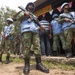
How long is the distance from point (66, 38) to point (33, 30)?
4.93 feet

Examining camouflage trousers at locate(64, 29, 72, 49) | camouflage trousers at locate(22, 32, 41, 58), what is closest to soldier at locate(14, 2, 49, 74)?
camouflage trousers at locate(22, 32, 41, 58)

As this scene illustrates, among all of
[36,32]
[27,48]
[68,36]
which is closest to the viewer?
[27,48]

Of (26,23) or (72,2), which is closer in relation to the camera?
(26,23)

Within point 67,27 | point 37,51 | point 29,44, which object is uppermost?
point 67,27

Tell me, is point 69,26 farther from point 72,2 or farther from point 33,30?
point 72,2

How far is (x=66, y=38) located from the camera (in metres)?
6.39

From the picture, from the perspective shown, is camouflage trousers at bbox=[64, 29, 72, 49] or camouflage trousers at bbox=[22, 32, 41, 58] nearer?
camouflage trousers at bbox=[22, 32, 41, 58]

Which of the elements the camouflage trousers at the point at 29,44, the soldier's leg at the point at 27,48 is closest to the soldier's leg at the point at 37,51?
the camouflage trousers at the point at 29,44

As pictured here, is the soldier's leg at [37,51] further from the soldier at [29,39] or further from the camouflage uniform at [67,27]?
the camouflage uniform at [67,27]

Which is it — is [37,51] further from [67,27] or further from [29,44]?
[67,27]

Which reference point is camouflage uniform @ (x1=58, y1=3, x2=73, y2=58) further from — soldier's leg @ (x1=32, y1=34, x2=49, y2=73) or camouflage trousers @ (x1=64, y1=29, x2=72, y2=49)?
soldier's leg @ (x1=32, y1=34, x2=49, y2=73)

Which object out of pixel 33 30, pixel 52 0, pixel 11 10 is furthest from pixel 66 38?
pixel 11 10

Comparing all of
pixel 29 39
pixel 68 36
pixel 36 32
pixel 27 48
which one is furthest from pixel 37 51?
pixel 68 36

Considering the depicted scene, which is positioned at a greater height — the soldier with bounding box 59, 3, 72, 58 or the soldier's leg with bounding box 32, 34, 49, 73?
the soldier with bounding box 59, 3, 72, 58
